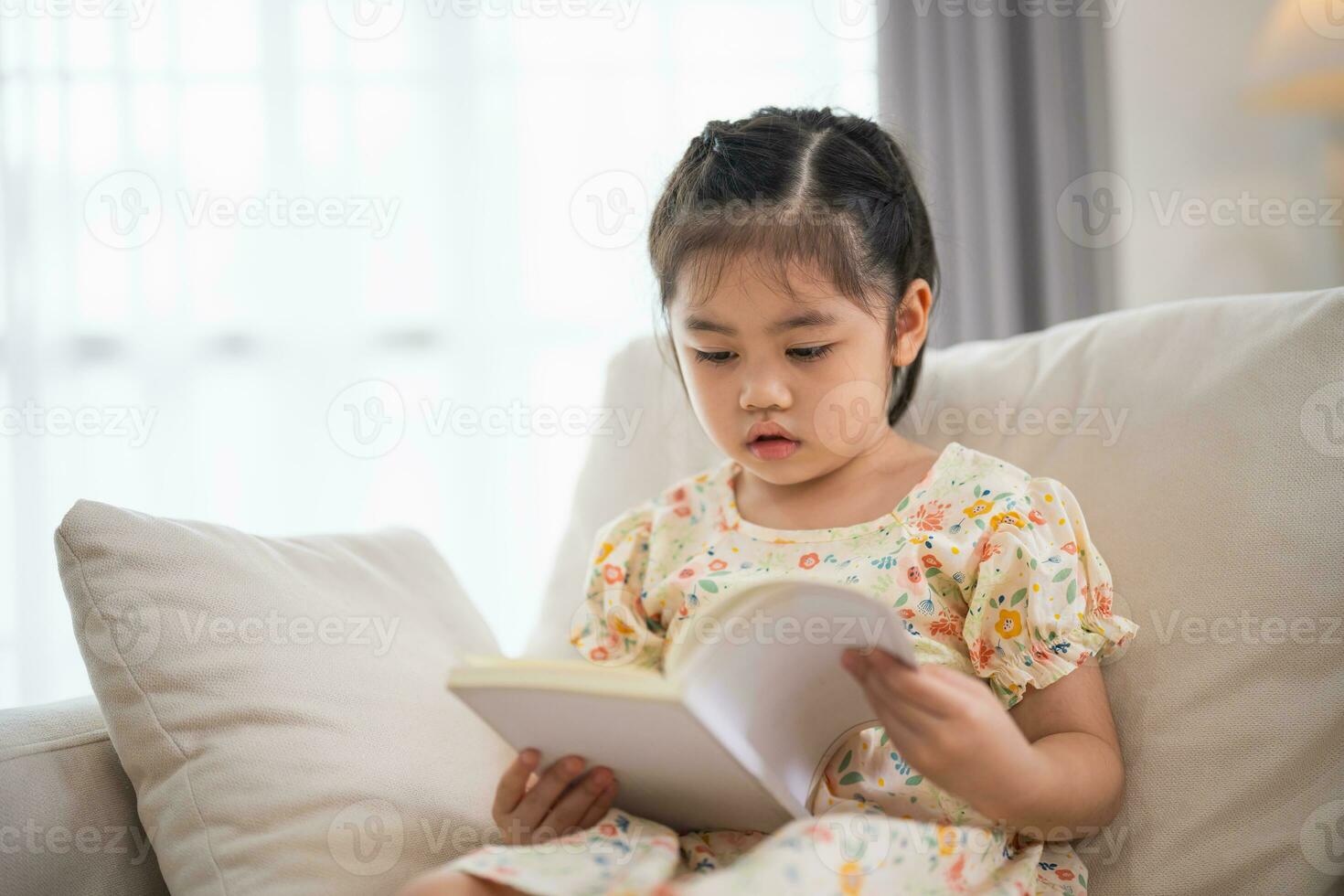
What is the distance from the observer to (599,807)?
93 centimetres

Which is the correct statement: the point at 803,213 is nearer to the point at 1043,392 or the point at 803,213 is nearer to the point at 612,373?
the point at 1043,392

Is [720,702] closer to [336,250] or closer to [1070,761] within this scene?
[1070,761]

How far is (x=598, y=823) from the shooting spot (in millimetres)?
918
